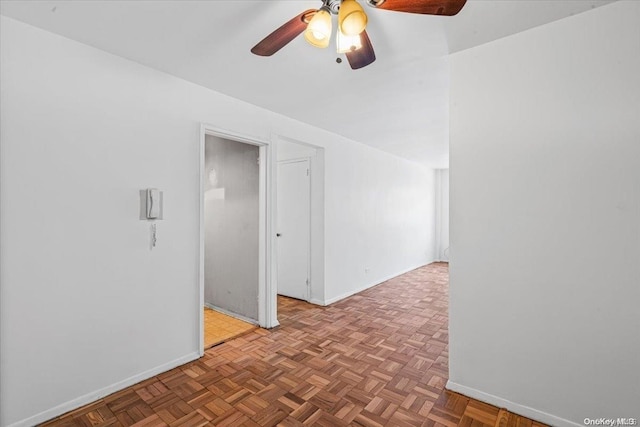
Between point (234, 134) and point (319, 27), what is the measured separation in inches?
69.2

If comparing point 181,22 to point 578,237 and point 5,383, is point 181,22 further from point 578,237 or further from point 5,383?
point 578,237

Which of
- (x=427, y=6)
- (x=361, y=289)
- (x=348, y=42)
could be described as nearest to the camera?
(x=427, y=6)

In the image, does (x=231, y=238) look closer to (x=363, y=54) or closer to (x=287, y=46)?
(x=287, y=46)

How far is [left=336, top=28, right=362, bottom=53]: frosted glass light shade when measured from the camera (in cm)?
138

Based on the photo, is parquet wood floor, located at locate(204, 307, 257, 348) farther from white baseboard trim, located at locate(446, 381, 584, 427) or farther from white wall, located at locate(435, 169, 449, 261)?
white wall, located at locate(435, 169, 449, 261)

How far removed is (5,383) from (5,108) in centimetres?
153

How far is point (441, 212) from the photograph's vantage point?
7703mm

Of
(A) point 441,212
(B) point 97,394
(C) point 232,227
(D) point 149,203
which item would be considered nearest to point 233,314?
(C) point 232,227

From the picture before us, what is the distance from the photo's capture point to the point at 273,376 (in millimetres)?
2291

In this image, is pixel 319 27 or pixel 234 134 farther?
pixel 234 134

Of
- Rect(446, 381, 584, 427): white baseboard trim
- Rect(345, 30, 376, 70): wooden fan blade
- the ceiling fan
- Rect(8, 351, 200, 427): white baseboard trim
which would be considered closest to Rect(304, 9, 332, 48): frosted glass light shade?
the ceiling fan

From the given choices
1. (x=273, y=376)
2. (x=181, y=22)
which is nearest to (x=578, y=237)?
(x=273, y=376)

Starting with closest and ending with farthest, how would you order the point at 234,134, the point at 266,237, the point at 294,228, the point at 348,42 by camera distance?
the point at 348,42 < the point at 234,134 < the point at 266,237 < the point at 294,228

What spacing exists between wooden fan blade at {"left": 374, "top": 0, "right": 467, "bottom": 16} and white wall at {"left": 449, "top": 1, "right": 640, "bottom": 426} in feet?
3.25
